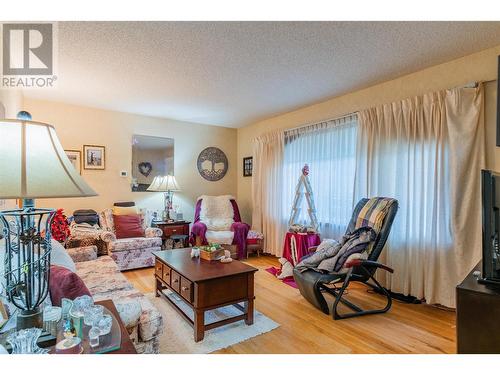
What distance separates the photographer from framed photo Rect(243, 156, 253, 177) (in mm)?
5461

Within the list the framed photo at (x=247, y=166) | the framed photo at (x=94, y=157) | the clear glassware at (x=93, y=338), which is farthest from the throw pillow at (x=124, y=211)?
the clear glassware at (x=93, y=338)

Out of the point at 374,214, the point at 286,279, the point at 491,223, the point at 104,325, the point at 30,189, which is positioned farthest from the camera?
→ the point at 286,279

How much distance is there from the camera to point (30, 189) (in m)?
0.79

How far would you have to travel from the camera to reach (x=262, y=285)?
3.32m

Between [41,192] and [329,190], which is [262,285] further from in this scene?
[41,192]

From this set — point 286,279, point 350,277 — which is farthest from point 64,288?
point 286,279

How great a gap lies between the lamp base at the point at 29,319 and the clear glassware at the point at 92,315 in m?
0.14

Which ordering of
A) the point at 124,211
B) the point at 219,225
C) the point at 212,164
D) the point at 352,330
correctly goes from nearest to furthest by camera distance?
the point at 352,330 < the point at 124,211 < the point at 219,225 < the point at 212,164

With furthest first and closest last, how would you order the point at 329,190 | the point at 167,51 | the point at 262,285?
the point at 329,190 → the point at 262,285 → the point at 167,51

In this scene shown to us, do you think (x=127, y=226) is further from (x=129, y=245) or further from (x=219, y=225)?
(x=219, y=225)

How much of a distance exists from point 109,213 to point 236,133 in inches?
115

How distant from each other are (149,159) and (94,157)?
33.3 inches

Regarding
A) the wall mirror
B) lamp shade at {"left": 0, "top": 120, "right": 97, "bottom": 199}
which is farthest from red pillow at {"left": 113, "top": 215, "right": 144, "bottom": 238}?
lamp shade at {"left": 0, "top": 120, "right": 97, "bottom": 199}

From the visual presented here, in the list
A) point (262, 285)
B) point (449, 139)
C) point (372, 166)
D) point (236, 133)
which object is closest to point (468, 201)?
point (449, 139)
